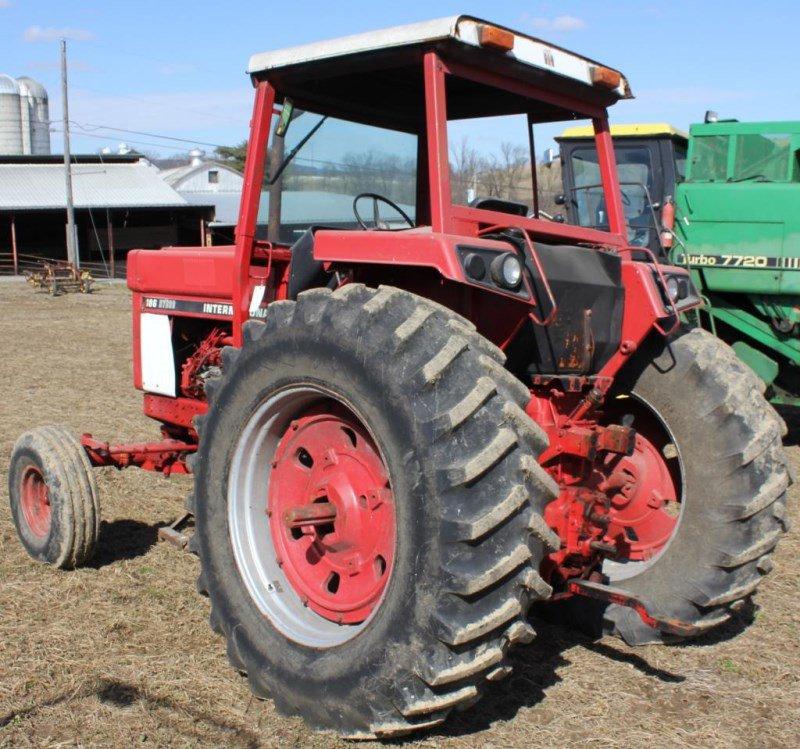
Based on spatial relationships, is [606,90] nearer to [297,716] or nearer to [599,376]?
[599,376]

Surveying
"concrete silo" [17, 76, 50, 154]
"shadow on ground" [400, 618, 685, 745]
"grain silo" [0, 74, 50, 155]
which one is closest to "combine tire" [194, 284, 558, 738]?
"shadow on ground" [400, 618, 685, 745]

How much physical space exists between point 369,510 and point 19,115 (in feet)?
153

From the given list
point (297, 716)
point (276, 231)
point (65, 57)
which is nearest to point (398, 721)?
point (297, 716)

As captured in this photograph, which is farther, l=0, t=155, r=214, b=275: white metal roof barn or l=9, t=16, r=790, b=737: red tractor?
l=0, t=155, r=214, b=275: white metal roof barn

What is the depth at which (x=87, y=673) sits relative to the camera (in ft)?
12.0

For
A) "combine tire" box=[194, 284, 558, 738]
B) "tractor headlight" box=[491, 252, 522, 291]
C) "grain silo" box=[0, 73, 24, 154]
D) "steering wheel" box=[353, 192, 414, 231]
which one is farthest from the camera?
"grain silo" box=[0, 73, 24, 154]

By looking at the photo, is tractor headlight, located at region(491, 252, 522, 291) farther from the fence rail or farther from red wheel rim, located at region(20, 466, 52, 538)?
the fence rail

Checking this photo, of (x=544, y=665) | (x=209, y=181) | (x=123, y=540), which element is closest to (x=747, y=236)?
(x=544, y=665)

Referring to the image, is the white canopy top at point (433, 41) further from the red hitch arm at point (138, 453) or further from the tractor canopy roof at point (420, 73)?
the red hitch arm at point (138, 453)

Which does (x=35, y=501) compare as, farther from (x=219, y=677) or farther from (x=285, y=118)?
(x=285, y=118)

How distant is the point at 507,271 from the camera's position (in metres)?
3.05

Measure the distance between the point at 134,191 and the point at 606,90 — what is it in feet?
115

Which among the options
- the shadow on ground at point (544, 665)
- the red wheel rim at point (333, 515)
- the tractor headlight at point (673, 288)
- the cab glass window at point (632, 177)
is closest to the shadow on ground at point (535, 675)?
the shadow on ground at point (544, 665)

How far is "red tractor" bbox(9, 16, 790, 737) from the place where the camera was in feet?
9.21
